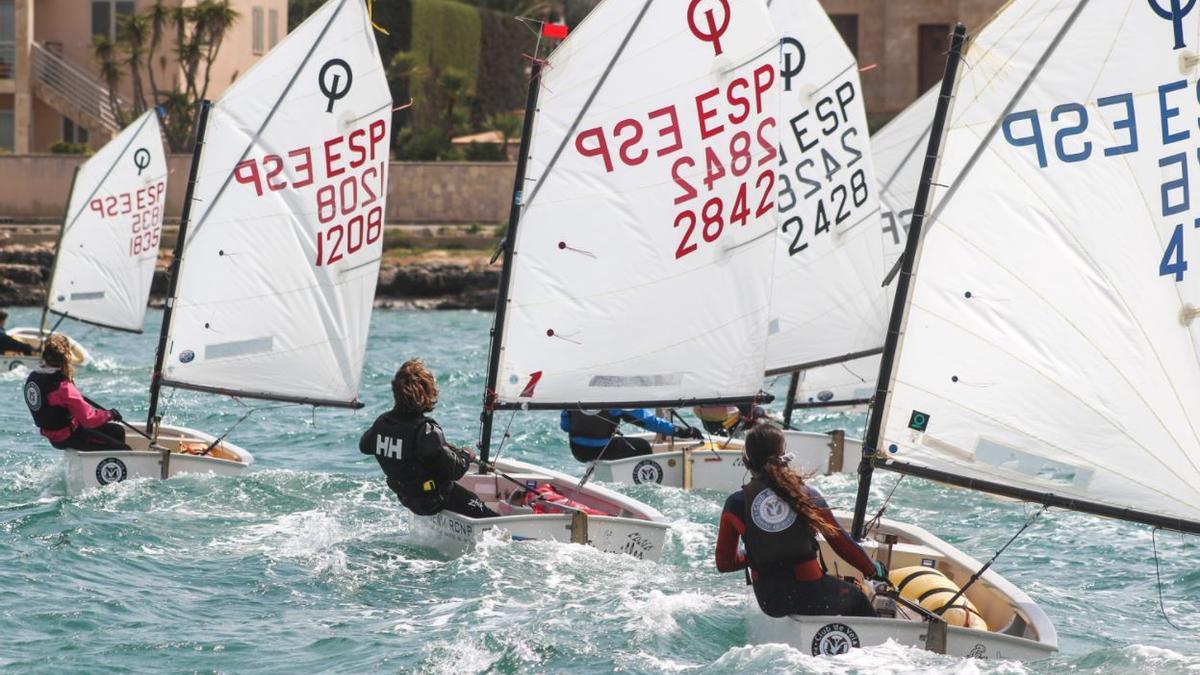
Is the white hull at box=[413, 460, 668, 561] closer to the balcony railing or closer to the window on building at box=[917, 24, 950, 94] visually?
the balcony railing

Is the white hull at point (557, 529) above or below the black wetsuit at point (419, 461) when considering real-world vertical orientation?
below

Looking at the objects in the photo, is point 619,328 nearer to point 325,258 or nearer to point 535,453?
point 325,258

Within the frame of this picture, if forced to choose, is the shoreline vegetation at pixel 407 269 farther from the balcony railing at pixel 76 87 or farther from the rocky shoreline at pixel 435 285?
the balcony railing at pixel 76 87

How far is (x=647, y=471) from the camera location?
14.9 m

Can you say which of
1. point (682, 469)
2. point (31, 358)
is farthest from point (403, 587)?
point (31, 358)

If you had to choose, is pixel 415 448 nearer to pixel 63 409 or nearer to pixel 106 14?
pixel 63 409

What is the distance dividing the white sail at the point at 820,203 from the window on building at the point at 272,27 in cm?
3795

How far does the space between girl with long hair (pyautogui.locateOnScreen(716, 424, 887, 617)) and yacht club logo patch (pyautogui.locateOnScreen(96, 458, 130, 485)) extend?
6786 millimetres

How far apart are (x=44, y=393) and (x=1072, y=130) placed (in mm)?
8291

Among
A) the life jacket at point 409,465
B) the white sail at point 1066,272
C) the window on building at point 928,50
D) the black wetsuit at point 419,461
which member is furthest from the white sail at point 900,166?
the window on building at point 928,50

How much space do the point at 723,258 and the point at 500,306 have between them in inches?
70.4

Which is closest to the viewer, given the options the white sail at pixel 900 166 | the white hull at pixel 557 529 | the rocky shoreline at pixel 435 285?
the white hull at pixel 557 529

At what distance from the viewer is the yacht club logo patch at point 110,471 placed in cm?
1379

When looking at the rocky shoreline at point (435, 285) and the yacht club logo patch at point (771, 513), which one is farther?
the rocky shoreline at point (435, 285)
